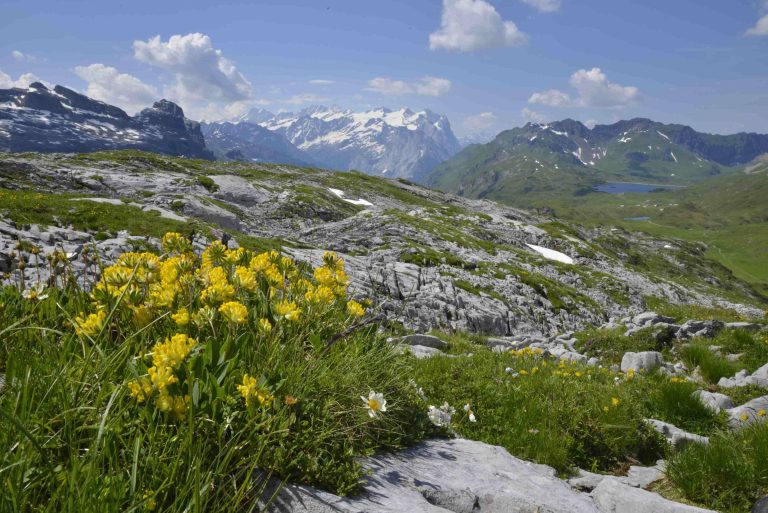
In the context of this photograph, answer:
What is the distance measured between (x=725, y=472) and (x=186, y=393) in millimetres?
5483

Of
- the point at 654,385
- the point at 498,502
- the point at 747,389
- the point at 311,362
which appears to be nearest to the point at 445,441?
the point at 498,502

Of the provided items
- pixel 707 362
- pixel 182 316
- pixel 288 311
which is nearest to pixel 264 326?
pixel 288 311

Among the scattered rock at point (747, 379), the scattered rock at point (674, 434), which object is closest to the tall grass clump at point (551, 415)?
the scattered rock at point (674, 434)

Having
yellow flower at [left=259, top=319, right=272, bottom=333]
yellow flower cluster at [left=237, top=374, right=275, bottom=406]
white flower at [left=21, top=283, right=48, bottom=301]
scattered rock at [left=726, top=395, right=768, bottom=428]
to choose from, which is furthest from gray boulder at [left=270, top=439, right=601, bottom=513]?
scattered rock at [left=726, top=395, right=768, bottom=428]

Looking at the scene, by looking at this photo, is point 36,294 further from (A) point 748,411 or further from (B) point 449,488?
(A) point 748,411

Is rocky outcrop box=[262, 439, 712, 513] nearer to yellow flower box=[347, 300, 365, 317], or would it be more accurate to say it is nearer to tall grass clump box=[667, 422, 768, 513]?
tall grass clump box=[667, 422, 768, 513]

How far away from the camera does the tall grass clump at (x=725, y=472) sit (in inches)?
181

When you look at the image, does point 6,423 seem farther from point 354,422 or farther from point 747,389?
point 747,389

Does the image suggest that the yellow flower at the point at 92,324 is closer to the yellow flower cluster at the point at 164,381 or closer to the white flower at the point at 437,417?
the yellow flower cluster at the point at 164,381

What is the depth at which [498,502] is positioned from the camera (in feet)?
12.6

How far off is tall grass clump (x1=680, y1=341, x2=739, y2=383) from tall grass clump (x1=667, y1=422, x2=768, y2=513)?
5314 mm

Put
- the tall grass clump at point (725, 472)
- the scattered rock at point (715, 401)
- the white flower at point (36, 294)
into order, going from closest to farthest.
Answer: the white flower at point (36, 294) → the tall grass clump at point (725, 472) → the scattered rock at point (715, 401)

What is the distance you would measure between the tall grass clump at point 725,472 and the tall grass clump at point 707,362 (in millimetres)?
5314

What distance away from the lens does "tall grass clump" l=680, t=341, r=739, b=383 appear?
9.62m
